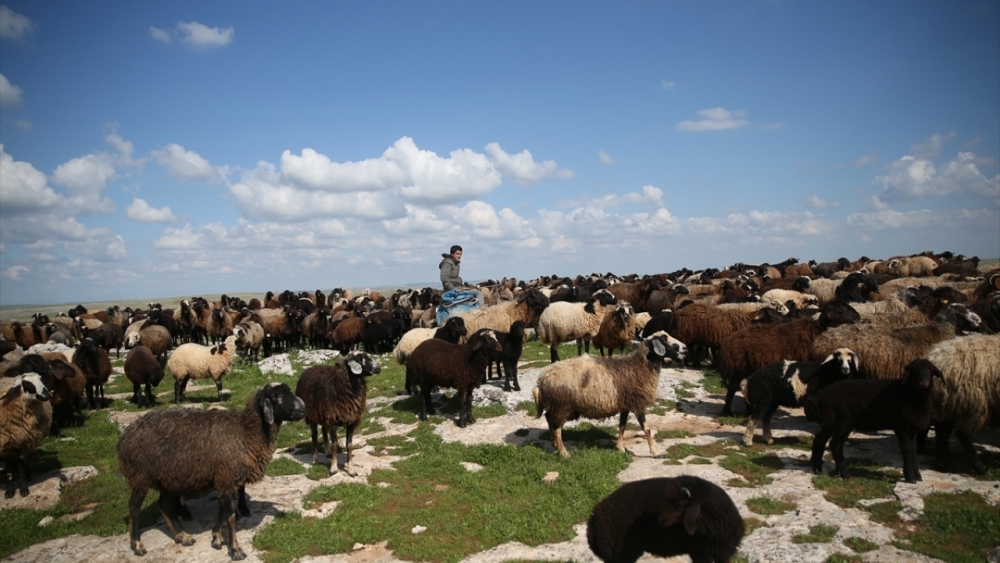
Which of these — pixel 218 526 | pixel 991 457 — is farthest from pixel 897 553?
pixel 218 526

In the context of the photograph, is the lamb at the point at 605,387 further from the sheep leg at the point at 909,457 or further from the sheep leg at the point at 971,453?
the sheep leg at the point at 971,453

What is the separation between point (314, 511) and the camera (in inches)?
321

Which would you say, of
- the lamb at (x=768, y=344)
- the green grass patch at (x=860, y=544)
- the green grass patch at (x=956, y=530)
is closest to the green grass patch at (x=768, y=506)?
the green grass patch at (x=860, y=544)

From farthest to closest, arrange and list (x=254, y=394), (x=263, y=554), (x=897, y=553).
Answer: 1. (x=254, y=394)
2. (x=263, y=554)
3. (x=897, y=553)

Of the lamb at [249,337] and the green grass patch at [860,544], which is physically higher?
the lamb at [249,337]

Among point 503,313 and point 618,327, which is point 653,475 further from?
point 503,313

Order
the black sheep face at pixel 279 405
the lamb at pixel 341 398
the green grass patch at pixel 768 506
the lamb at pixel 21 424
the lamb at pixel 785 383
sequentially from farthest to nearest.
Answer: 1. the lamb at pixel 341 398
2. the lamb at pixel 785 383
3. the lamb at pixel 21 424
4. the black sheep face at pixel 279 405
5. the green grass patch at pixel 768 506

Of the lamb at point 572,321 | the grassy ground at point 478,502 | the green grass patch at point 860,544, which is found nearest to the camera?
the green grass patch at point 860,544

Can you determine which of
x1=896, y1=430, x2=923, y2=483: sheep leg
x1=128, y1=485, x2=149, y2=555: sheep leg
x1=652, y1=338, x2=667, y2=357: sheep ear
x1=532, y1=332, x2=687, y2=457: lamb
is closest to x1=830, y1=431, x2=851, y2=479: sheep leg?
x1=896, y1=430, x2=923, y2=483: sheep leg

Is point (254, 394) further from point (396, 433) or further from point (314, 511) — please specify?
point (396, 433)

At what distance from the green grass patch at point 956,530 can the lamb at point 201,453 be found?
7316 mm

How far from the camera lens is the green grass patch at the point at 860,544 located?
5805mm

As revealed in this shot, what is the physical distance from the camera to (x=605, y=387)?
9.47 m

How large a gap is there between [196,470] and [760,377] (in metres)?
8.77
